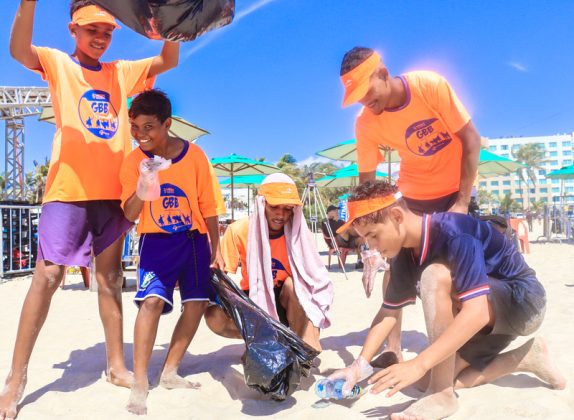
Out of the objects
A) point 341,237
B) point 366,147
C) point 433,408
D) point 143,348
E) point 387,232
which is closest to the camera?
point 433,408

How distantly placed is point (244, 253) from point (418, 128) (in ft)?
4.23

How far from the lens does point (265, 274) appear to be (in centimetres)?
265

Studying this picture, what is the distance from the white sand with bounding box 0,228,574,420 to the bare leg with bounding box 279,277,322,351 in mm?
208

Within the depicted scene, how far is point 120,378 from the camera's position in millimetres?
2314

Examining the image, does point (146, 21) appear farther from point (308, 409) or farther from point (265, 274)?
point (308, 409)

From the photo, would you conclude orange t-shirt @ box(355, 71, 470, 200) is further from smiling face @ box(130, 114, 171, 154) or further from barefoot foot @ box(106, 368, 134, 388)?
barefoot foot @ box(106, 368, 134, 388)

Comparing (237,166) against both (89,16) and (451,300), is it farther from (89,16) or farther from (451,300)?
(451,300)

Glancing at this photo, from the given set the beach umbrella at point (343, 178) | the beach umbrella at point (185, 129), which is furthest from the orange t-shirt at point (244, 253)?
the beach umbrella at point (343, 178)

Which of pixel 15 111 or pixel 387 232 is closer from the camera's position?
pixel 387 232

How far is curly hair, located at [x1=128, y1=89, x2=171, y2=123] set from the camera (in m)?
2.21

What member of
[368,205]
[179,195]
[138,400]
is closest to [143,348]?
[138,400]

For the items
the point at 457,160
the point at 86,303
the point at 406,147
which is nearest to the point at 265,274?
the point at 406,147

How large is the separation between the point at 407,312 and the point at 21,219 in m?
6.37

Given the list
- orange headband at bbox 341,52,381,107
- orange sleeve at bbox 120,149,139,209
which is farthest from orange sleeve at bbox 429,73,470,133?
orange sleeve at bbox 120,149,139,209
